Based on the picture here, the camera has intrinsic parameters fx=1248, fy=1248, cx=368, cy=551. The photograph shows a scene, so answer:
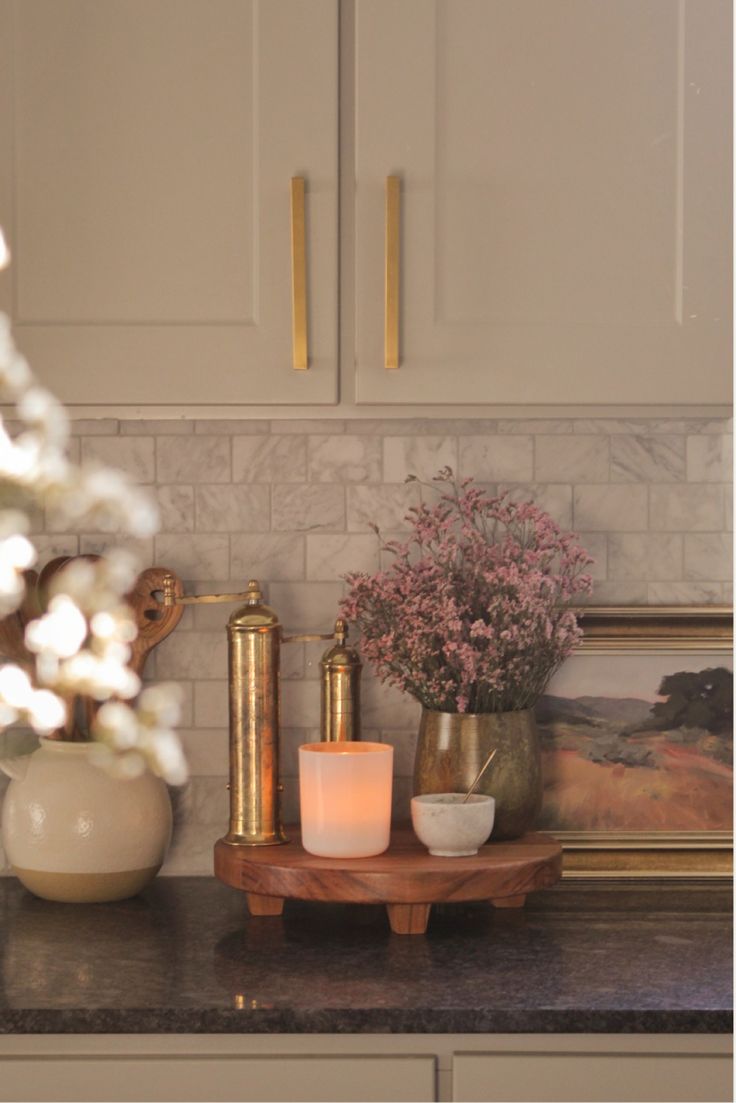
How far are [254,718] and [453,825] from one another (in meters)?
0.33

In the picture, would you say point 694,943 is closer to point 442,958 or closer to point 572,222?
point 442,958

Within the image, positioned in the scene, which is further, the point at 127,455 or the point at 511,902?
the point at 127,455

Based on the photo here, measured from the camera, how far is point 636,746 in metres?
1.89

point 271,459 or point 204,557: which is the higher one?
point 271,459

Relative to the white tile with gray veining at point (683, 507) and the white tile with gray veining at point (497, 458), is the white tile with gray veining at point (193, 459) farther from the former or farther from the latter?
the white tile with gray veining at point (683, 507)

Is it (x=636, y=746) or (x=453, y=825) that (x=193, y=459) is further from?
(x=636, y=746)

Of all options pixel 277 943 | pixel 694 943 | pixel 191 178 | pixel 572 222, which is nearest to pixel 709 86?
pixel 572 222

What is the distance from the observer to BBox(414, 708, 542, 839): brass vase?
1702mm

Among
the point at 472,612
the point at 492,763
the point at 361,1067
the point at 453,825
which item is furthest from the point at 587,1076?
the point at 472,612

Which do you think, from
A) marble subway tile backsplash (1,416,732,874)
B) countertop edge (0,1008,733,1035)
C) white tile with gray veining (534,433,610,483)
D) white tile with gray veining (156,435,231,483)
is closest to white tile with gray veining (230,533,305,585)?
marble subway tile backsplash (1,416,732,874)

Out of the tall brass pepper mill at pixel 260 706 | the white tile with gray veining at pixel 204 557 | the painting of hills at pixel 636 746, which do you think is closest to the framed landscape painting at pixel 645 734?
Result: the painting of hills at pixel 636 746

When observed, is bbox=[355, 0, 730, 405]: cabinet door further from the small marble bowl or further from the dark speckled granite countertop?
the dark speckled granite countertop

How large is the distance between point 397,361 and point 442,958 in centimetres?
74

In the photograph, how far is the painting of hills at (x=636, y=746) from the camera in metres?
1.88
